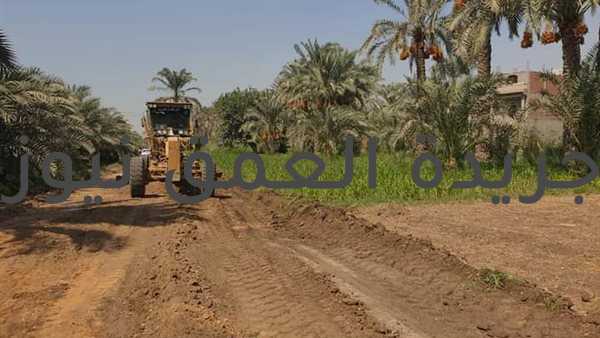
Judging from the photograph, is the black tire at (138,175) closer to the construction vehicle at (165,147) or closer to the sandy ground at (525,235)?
the construction vehicle at (165,147)

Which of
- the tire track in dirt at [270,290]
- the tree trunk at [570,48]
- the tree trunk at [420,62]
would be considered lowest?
the tire track in dirt at [270,290]

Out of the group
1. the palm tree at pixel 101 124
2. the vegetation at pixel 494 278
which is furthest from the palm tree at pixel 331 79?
the vegetation at pixel 494 278

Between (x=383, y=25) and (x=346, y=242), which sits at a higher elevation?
(x=383, y=25)

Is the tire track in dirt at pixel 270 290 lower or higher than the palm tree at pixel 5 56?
lower

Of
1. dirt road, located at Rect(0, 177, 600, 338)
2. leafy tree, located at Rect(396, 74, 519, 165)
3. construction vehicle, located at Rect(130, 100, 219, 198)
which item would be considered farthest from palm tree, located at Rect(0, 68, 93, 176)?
leafy tree, located at Rect(396, 74, 519, 165)

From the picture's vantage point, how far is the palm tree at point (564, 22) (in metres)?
16.8

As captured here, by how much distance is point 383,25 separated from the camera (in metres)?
28.7

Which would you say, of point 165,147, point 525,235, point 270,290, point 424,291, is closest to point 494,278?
point 424,291

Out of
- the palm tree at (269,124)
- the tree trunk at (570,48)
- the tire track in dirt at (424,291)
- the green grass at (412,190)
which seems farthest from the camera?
the palm tree at (269,124)

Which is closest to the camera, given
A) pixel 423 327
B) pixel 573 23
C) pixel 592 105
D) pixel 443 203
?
pixel 423 327

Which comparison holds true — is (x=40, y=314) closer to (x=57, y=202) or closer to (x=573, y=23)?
(x=57, y=202)

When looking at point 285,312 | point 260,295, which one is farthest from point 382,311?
point 260,295

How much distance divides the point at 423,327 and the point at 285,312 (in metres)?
1.42

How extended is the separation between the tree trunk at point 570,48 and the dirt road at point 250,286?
10944 mm
